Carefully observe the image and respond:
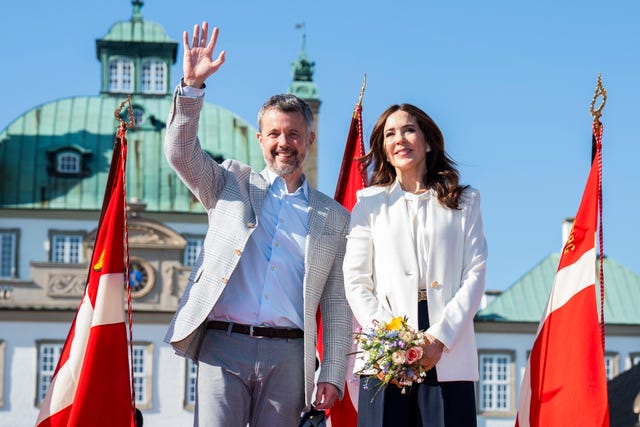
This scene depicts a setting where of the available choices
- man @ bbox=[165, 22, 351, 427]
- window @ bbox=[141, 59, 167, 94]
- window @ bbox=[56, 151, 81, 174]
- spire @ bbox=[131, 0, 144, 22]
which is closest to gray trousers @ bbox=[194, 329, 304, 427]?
man @ bbox=[165, 22, 351, 427]

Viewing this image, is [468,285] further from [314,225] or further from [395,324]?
[314,225]

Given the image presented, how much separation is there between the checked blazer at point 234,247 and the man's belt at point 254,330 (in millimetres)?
64

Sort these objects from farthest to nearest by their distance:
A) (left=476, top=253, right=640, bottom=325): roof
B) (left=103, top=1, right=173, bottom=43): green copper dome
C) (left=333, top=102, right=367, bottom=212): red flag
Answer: (left=103, top=1, right=173, bottom=43): green copper dome, (left=476, top=253, right=640, bottom=325): roof, (left=333, top=102, right=367, bottom=212): red flag

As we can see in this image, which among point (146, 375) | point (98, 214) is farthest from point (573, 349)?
point (98, 214)

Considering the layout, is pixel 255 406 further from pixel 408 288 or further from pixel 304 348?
pixel 408 288

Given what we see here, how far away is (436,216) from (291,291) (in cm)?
79

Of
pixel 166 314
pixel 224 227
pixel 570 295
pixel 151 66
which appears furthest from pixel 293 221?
pixel 151 66

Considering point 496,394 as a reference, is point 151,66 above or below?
above

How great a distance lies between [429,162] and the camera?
7.49 meters

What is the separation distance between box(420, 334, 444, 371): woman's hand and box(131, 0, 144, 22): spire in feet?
157

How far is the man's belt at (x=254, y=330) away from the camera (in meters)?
7.18

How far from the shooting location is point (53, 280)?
150 feet

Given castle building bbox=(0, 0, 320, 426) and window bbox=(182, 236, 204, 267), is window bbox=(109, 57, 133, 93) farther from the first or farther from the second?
window bbox=(182, 236, 204, 267)

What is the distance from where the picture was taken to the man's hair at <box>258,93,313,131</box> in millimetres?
7480
